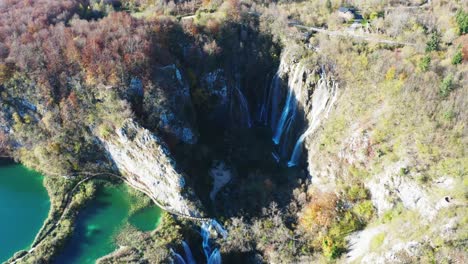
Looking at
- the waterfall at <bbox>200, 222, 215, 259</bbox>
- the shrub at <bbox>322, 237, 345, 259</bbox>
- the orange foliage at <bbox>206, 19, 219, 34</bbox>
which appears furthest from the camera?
the orange foliage at <bbox>206, 19, 219, 34</bbox>

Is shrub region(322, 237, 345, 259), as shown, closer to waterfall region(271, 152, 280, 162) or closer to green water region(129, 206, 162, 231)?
waterfall region(271, 152, 280, 162)

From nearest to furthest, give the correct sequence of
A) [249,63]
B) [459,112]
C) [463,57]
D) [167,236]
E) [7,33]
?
[459,112], [167,236], [463,57], [7,33], [249,63]

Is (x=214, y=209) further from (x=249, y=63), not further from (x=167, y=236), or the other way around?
(x=249, y=63)

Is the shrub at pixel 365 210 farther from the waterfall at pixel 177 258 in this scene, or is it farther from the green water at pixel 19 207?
the green water at pixel 19 207

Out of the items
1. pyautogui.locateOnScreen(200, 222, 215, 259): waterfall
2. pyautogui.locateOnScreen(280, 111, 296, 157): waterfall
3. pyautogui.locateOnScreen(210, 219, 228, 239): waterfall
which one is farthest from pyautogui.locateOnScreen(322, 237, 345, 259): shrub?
pyautogui.locateOnScreen(280, 111, 296, 157): waterfall

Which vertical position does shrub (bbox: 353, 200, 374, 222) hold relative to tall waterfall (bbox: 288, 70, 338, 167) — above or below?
below

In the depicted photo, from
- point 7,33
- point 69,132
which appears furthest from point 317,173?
point 7,33
